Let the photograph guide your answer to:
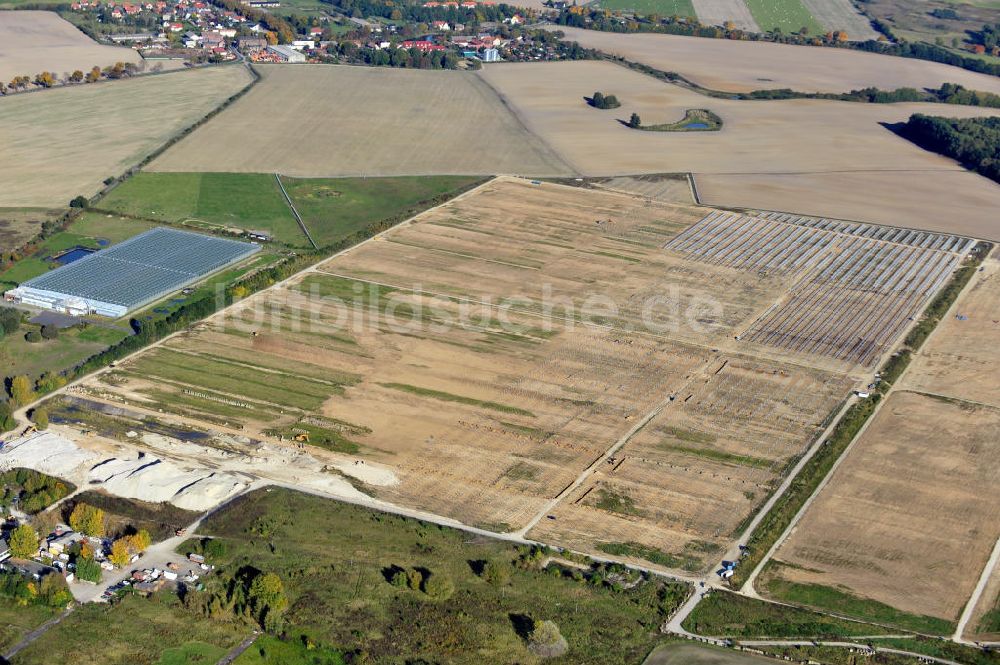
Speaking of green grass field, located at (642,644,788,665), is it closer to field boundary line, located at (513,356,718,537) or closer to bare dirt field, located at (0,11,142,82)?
field boundary line, located at (513,356,718,537)

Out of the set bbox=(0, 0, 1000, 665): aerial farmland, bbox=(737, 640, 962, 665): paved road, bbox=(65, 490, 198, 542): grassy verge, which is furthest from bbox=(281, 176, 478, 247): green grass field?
bbox=(737, 640, 962, 665): paved road

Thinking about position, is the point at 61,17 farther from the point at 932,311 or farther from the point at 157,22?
the point at 932,311

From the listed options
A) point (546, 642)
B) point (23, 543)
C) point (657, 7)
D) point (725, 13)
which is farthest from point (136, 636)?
point (657, 7)

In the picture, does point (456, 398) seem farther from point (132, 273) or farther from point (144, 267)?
point (144, 267)

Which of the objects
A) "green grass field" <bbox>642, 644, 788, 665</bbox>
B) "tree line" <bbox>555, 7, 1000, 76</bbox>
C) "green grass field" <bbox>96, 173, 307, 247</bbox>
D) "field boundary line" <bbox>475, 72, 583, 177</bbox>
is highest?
"tree line" <bbox>555, 7, 1000, 76</bbox>

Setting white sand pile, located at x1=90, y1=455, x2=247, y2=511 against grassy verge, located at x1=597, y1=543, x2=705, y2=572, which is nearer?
grassy verge, located at x1=597, y1=543, x2=705, y2=572

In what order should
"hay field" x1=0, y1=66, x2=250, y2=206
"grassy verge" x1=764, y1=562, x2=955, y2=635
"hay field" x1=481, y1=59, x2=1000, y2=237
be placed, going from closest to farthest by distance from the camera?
"grassy verge" x1=764, y1=562, x2=955, y2=635
"hay field" x1=481, y1=59, x2=1000, y2=237
"hay field" x1=0, y1=66, x2=250, y2=206
